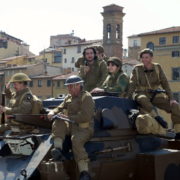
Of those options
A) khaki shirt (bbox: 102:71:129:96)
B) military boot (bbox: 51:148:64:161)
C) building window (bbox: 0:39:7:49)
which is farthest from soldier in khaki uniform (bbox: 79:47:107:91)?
building window (bbox: 0:39:7:49)

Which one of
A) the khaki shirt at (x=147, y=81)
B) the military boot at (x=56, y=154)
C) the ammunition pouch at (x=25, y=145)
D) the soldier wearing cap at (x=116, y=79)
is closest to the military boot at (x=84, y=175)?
the military boot at (x=56, y=154)

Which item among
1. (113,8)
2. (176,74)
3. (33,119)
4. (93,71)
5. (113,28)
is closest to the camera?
(33,119)

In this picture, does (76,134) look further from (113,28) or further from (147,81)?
(113,28)

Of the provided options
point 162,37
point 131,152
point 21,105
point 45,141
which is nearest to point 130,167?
point 131,152

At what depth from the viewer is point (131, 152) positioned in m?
8.49

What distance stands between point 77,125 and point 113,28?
5673 cm

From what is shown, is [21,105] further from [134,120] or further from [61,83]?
[61,83]

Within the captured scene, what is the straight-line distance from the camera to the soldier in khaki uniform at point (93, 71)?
1059cm

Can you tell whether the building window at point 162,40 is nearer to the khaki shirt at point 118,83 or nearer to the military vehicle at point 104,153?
the khaki shirt at point 118,83

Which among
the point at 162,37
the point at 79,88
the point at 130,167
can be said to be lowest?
the point at 130,167

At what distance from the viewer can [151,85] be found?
981 cm

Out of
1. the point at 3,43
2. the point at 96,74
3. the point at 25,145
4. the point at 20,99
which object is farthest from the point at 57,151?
the point at 3,43

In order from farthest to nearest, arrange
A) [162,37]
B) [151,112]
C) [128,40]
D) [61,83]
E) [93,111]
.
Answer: [128,40] → [61,83] → [162,37] → [151,112] → [93,111]

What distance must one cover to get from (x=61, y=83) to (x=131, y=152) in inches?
2133
